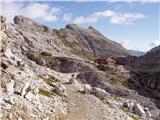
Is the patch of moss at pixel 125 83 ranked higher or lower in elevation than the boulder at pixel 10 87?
lower

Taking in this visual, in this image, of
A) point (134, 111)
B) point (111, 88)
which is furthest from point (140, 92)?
point (134, 111)

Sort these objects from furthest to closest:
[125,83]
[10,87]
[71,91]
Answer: [125,83] → [71,91] → [10,87]

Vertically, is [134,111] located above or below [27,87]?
below

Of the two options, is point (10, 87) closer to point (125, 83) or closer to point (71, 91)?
point (71, 91)

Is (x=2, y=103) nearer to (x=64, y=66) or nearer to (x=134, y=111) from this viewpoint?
(x=134, y=111)

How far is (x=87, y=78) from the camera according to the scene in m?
144

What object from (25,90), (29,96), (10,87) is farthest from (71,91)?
(10,87)

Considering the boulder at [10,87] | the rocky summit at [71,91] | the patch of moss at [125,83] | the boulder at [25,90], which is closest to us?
the rocky summit at [71,91]

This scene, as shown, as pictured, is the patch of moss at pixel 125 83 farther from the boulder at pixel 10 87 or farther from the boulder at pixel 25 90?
the boulder at pixel 10 87

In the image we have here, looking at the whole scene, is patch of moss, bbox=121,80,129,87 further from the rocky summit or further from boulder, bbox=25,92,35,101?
boulder, bbox=25,92,35,101

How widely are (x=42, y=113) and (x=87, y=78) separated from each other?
92667mm

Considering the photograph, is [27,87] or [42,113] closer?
[42,113]

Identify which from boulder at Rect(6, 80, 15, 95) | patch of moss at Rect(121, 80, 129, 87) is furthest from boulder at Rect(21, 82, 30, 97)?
patch of moss at Rect(121, 80, 129, 87)

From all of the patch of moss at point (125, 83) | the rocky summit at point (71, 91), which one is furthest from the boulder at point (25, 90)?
the patch of moss at point (125, 83)
